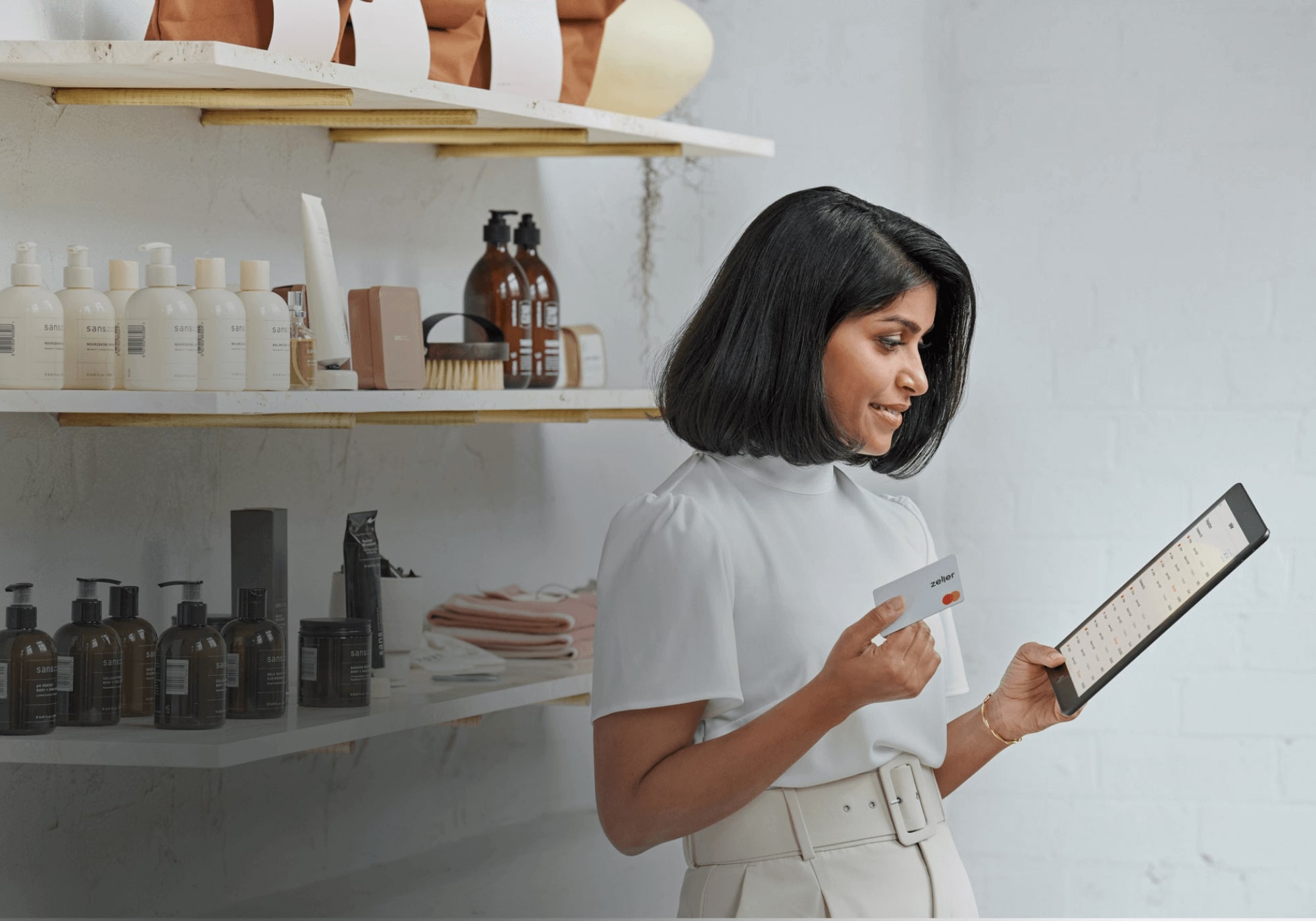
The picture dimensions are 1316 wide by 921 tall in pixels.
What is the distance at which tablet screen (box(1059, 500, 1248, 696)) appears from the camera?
1.13m

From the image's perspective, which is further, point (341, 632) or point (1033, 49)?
point (1033, 49)

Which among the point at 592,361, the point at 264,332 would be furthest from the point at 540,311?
the point at 264,332

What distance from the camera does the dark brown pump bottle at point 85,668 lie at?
141 centimetres

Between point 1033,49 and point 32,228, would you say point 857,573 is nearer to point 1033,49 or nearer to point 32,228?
point 32,228

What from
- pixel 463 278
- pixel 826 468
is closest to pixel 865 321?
pixel 826 468

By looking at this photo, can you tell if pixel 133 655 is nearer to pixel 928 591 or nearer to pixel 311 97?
Answer: pixel 311 97

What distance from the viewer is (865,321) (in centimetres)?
125

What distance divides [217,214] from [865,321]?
865 millimetres

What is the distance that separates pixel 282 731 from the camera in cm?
144

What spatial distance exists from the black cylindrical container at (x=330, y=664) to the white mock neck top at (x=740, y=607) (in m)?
0.46

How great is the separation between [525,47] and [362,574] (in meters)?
0.67

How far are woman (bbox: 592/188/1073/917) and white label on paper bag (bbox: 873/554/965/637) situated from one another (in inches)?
0.8

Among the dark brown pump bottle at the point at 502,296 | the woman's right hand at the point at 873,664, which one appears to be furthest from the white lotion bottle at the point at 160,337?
the woman's right hand at the point at 873,664

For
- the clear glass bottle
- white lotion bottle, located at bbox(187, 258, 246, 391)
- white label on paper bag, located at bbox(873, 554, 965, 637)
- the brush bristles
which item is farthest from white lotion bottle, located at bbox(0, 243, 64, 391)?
white label on paper bag, located at bbox(873, 554, 965, 637)
